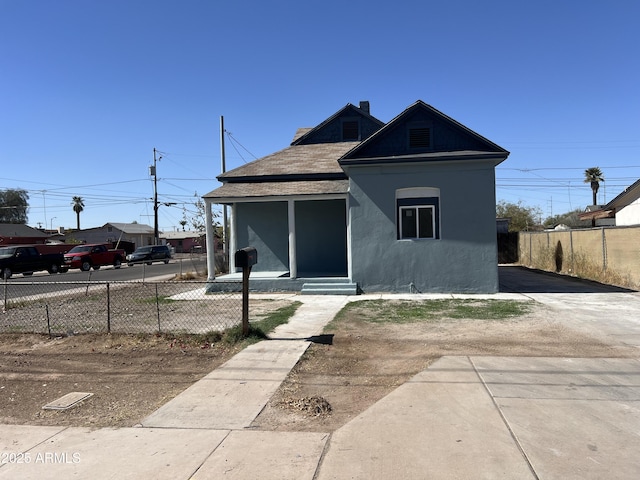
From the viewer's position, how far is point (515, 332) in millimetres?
8203

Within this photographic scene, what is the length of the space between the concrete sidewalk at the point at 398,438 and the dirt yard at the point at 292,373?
278mm

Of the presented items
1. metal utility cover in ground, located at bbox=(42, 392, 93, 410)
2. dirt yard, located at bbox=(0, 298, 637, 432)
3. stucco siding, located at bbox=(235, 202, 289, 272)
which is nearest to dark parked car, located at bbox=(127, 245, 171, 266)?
stucco siding, located at bbox=(235, 202, 289, 272)

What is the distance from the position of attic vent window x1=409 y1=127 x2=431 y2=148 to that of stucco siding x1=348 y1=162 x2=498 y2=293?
74cm

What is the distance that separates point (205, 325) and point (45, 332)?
9.79ft

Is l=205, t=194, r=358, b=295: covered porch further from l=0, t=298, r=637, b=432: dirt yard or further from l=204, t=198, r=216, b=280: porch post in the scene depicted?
l=0, t=298, r=637, b=432: dirt yard

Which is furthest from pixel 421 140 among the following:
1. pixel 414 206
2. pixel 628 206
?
pixel 628 206

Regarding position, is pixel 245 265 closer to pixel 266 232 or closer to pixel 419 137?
pixel 419 137

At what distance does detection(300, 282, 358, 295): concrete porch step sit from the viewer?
14.2m

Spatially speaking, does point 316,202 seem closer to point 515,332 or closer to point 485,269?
point 485,269

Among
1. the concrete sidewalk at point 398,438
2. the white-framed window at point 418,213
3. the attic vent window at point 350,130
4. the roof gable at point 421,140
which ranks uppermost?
the attic vent window at point 350,130

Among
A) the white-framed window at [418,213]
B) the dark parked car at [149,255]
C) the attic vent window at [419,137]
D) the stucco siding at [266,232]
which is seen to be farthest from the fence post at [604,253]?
the dark parked car at [149,255]

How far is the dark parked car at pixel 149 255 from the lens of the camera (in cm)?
3791

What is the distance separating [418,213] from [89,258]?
26.1 m

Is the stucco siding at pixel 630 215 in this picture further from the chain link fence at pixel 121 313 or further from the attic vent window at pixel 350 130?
the chain link fence at pixel 121 313
